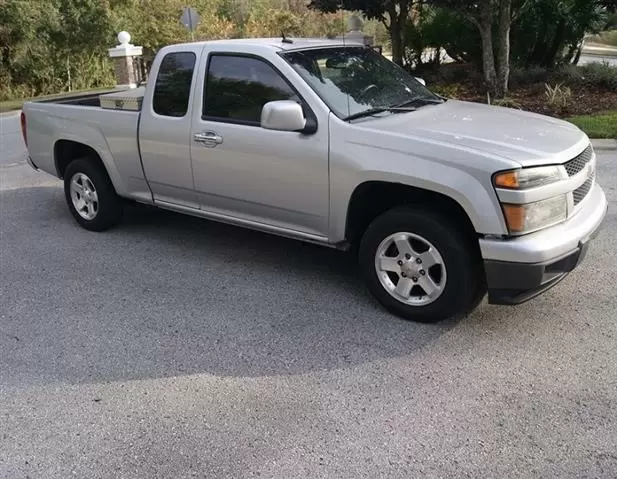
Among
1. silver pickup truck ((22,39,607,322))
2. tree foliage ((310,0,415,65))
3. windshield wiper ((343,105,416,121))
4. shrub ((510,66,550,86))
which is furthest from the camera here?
tree foliage ((310,0,415,65))

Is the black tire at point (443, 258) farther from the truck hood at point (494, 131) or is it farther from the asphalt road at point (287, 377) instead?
the truck hood at point (494, 131)

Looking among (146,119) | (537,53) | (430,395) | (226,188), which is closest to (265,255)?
(226,188)

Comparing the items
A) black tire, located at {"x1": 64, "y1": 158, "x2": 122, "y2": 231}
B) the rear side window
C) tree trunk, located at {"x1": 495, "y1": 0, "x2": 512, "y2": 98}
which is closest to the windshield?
the rear side window

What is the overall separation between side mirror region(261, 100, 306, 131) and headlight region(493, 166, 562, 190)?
1385mm

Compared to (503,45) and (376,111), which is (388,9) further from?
(376,111)

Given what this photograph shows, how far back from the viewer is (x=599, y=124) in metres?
10.3

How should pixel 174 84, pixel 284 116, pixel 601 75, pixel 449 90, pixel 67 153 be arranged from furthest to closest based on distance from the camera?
1. pixel 449 90
2. pixel 601 75
3. pixel 67 153
4. pixel 174 84
5. pixel 284 116

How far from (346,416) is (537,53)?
14.5 meters

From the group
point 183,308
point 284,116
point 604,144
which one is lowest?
point 604,144

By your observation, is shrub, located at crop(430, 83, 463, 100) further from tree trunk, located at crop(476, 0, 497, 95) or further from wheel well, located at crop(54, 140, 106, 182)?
wheel well, located at crop(54, 140, 106, 182)

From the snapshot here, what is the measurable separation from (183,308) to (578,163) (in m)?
2.83

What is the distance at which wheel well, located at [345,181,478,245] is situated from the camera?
4.03 m

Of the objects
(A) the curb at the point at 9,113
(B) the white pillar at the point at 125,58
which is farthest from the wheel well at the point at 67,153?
(A) the curb at the point at 9,113

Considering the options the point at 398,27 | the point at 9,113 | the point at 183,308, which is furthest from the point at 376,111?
the point at 9,113
